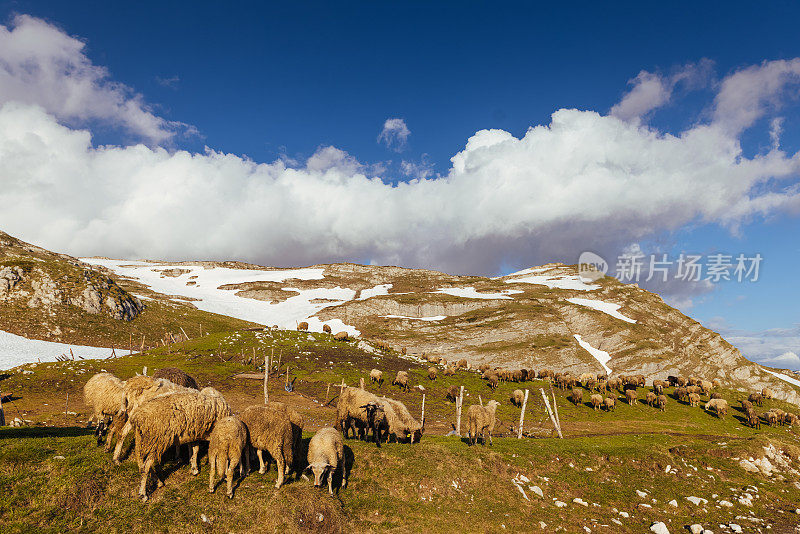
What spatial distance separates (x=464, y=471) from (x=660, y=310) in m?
149

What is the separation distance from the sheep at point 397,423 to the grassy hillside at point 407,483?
181 cm

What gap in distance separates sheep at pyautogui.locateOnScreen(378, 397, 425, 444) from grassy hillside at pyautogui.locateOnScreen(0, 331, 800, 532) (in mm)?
1805

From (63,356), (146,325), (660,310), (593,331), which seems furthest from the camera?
(660,310)

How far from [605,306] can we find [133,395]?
142128 millimetres

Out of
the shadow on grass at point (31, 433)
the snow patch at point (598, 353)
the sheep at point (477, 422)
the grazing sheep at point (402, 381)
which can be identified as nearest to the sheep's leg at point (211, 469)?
the shadow on grass at point (31, 433)

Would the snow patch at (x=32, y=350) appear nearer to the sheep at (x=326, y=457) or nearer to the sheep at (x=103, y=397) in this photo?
the sheep at (x=103, y=397)

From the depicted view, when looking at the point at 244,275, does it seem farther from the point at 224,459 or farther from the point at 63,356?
the point at 224,459

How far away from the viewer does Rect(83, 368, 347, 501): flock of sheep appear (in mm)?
12227

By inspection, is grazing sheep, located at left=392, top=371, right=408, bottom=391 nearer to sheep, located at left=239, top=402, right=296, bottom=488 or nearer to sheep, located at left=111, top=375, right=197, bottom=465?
sheep, located at left=239, top=402, right=296, bottom=488

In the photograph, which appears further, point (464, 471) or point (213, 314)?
point (213, 314)

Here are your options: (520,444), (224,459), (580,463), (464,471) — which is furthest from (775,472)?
(224,459)

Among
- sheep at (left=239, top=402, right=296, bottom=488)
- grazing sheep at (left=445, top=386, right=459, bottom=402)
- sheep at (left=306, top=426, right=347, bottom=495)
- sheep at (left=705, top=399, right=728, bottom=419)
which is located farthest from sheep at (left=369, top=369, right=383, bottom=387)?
sheep at (left=705, top=399, right=728, bottom=419)

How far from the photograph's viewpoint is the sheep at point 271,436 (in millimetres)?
14180

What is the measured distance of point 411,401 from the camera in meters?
43.9
